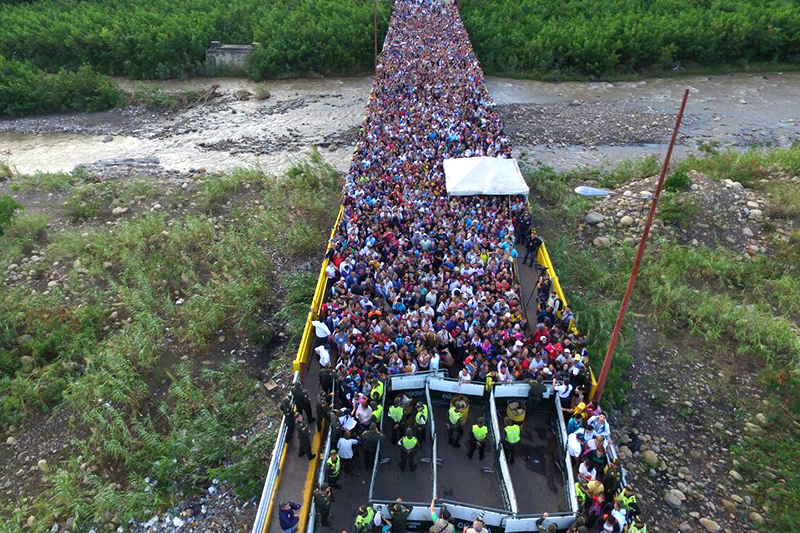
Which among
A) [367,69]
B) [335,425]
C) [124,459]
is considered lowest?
[124,459]

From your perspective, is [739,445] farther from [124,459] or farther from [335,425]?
[124,459]

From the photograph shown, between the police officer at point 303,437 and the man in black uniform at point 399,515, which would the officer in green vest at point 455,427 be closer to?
the man in black uniform at point 399,515

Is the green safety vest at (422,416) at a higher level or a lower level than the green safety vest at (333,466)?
higher

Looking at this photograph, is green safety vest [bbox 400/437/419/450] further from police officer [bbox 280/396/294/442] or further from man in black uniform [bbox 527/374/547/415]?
man in black uniform [bbox 527/374/547/415]

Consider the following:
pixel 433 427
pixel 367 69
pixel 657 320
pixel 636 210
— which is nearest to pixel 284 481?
pixel 433 427

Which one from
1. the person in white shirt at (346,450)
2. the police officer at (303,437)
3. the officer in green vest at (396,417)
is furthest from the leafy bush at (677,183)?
the police officer at (303,437)

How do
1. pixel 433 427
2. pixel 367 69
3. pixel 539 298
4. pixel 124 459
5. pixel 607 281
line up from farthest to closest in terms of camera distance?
pixel 367 69, pixel 607 281, pixel 539 298, pixel 124 459, pixel 433 427

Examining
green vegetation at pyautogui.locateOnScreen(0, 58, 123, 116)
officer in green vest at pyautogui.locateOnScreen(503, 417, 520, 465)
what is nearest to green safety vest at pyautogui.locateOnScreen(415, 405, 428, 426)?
officer in green vest at pyautogui.locateOnScreen(503, 417, 520, 465)
